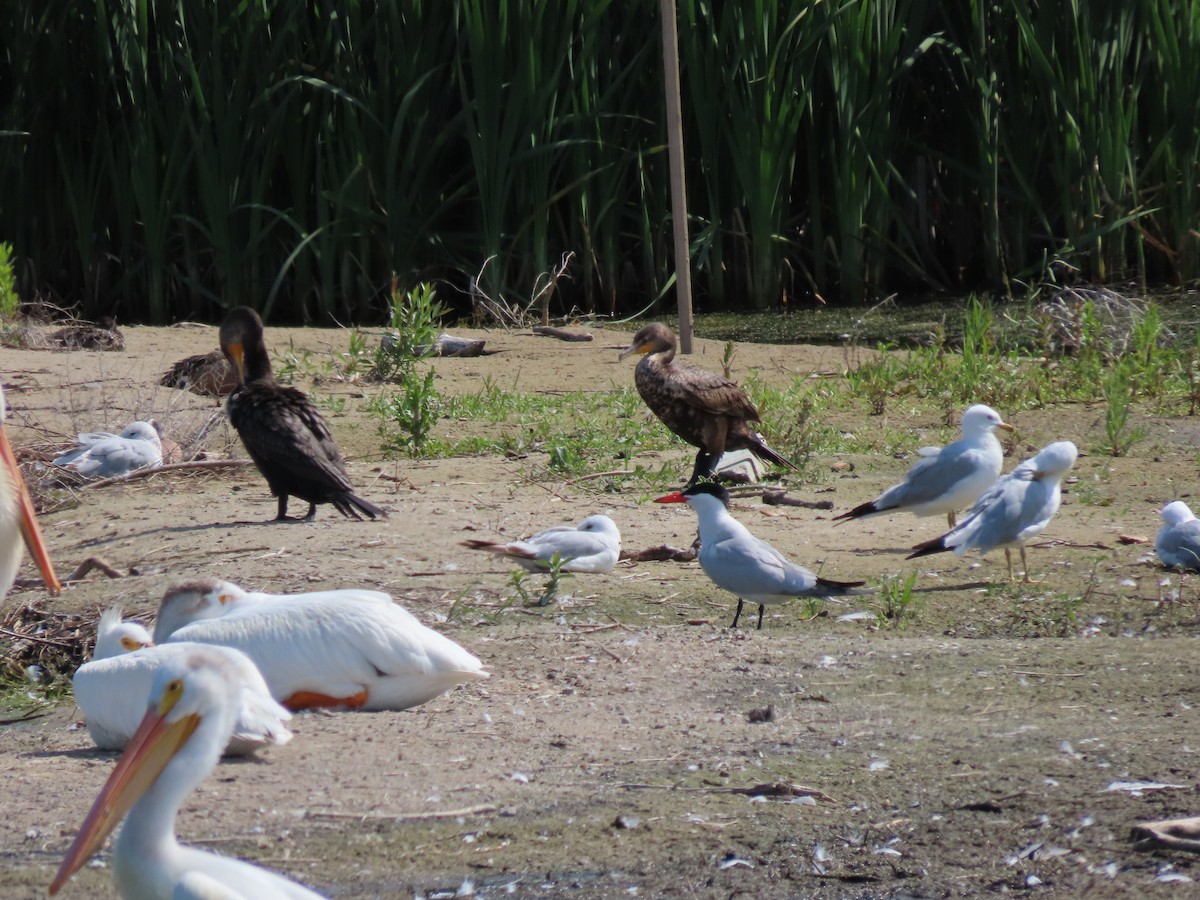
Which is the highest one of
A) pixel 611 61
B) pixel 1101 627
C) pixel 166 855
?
→ pixel 611 61

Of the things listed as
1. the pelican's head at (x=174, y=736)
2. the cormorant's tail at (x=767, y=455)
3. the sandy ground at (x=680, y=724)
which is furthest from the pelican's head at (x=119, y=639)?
the cormorant's tail at (x=767, y=455)

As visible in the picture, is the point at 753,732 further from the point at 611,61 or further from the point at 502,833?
the point at 611,61

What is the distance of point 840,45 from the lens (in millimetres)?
12117

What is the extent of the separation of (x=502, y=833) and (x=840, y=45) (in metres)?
9.70

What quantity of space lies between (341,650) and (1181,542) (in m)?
3.08

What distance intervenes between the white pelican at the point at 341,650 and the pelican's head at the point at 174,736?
4.33ft

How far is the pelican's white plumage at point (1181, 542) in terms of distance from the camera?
561 centimetres

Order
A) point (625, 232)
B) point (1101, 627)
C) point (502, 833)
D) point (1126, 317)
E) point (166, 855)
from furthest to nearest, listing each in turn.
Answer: point (625, 232), point (1126, 317), point (1101, 627), point (502, 833), point (166, 855)

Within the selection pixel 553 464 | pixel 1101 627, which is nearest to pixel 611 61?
pixel 553 464

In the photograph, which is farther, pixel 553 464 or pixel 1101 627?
pixel 553 464

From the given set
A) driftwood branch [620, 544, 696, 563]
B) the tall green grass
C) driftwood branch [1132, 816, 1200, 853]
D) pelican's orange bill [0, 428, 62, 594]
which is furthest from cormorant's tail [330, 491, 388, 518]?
the tall green grass

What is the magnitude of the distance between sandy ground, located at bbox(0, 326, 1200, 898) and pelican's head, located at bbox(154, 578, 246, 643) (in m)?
0.39

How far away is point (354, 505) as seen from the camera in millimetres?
6430

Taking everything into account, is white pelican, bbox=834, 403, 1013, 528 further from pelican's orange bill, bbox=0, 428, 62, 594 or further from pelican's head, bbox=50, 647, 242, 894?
pelican's head, bbox=50, 647, 242, 894
